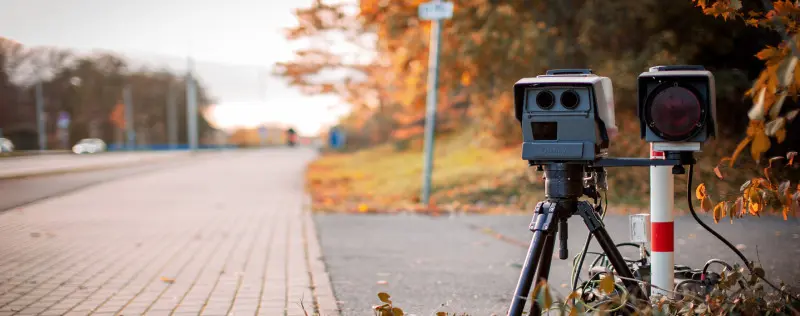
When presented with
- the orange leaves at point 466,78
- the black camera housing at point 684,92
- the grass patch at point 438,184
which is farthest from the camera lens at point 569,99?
the orange leaves at point 466,78

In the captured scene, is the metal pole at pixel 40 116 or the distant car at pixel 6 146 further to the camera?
the metal pole at pixel 40 116

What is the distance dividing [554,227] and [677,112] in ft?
2.51

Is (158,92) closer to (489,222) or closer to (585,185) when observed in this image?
(489,222)

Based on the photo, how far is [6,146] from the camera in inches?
257

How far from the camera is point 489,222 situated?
38.3 ft

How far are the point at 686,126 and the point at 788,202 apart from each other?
584mm

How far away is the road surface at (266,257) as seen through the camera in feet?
19.3

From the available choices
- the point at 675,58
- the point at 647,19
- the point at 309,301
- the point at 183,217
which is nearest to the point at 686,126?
the point at 309,301

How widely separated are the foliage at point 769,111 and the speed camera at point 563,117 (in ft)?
1.88

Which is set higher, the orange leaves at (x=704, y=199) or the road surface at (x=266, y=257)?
the orange leaves at (x=704, y=199)

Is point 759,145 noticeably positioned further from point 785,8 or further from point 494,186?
point 494,186

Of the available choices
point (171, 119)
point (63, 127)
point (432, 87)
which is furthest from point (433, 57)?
point (171, 119)

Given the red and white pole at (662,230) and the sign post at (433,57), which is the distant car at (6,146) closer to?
the red and white pole at (662,230)

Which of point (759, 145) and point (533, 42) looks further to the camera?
point (533, 42)
